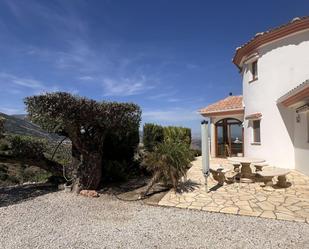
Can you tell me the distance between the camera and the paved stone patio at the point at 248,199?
7473 mm

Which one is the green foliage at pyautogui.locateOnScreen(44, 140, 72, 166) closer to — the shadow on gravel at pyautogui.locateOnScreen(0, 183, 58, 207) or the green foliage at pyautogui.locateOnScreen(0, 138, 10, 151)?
the shadow on gravel at pyautogui.locateOnScreen(0, 183, 58, 207)

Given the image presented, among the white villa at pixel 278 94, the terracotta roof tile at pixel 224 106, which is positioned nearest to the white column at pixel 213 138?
the terracotta roof tile at pixel 224 106

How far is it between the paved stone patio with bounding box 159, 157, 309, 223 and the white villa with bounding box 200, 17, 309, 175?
10.7 ft

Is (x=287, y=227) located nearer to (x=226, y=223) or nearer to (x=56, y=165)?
(x=226, y=223)

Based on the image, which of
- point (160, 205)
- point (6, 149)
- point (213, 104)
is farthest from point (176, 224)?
point (213, 104)

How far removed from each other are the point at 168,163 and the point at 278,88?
8.76 meters

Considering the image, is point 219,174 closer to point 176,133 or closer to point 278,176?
point 278,176

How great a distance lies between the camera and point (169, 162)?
31.4ft

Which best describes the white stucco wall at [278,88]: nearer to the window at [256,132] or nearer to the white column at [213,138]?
the window at [256,132]

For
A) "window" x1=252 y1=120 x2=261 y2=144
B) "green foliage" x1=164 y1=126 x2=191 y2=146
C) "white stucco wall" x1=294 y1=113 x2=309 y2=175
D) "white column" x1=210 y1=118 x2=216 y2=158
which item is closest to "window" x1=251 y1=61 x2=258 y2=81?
"window" x1=252 y1=120 x2=261 y2=144

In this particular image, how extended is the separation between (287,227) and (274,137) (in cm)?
966

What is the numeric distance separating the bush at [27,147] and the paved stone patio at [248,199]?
17.2 feet

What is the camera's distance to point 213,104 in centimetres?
2277

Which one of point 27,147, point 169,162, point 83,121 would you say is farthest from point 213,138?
point 27,147
